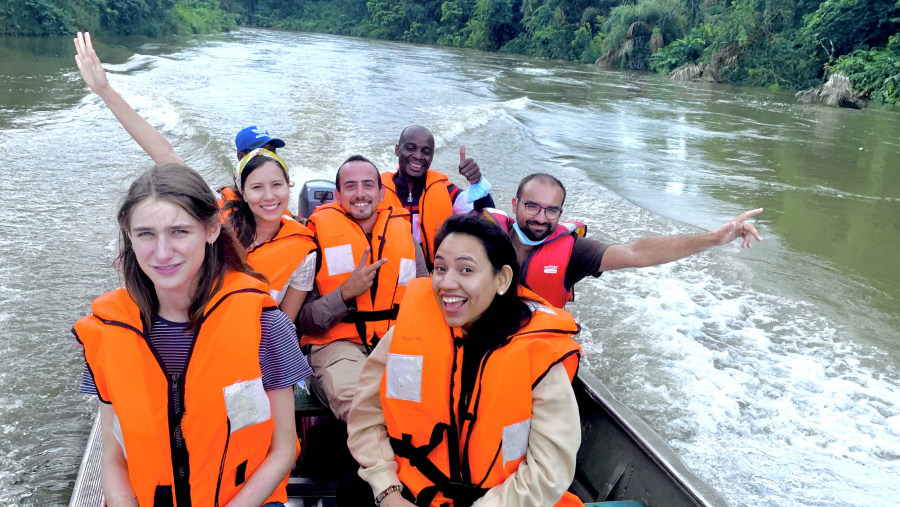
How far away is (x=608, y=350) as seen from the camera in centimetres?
449

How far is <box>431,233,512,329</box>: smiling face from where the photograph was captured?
67.6 inches

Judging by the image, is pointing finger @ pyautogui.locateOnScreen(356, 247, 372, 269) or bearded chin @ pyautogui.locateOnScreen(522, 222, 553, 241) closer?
pointing finger @ pyautogui.locateOnScreen(356, 247, 372, 269)

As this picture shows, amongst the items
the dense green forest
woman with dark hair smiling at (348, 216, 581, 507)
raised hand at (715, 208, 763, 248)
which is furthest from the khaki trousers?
the dense green forest

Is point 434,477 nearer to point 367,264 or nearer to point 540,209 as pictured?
point 367,264

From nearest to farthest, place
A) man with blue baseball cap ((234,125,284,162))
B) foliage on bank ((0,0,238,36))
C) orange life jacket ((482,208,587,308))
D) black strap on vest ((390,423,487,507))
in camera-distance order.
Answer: black strap on vest ((390,423,487,507)) < orange life jacket ((482,208,587,308)) < man with blue baseball cap ((234,125,284,162)) < foliage on bank ((0,0,238,36))

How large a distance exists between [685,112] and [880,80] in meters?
7.15

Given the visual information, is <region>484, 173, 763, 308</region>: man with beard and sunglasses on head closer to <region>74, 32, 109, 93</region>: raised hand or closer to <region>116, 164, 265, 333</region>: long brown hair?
<region>116, 164, 265, 333</region>: long brown hair

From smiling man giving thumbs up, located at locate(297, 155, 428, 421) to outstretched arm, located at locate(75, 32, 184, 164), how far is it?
25.2 inches

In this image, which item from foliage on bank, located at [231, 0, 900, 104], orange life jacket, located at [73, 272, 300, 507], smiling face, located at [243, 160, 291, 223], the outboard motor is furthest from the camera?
foliage on bank, located at [231, 0, 900, 104]

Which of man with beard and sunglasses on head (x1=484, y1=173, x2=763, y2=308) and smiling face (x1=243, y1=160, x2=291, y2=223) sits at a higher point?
smiling face (x1=243, y1=160, x2=291, y2=223)

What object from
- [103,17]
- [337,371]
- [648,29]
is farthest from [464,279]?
[103,17]

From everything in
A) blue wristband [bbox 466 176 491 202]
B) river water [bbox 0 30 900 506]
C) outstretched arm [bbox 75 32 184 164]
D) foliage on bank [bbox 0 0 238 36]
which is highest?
foliage on bank [bbox 0 0 238 36]

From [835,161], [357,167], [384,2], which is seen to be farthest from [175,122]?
[384,2]

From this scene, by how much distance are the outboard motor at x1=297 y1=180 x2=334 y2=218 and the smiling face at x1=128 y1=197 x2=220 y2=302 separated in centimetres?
222
